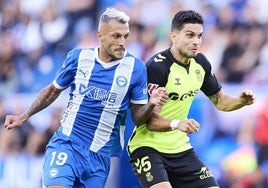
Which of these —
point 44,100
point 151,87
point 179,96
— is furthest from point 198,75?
point 44,100

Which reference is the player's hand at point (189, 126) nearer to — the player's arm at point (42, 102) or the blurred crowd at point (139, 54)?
the player's arm at point (42, 102)

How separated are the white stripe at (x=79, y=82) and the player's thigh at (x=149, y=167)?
750mm

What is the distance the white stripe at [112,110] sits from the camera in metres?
8.47

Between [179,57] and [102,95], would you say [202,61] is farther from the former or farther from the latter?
[102,95]

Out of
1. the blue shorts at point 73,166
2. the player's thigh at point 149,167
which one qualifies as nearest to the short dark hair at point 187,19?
the player's thigh at point 149,167

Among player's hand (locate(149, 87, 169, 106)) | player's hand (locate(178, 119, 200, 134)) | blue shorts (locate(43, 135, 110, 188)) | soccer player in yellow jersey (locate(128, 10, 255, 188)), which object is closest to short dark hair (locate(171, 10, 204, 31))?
soccer player in yellow jersey (locate(128, 10, 255, 188))

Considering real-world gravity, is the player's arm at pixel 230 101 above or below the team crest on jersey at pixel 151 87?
below

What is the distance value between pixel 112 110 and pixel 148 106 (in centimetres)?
40

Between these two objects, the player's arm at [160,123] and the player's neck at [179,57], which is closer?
the player's arm at [160,123]

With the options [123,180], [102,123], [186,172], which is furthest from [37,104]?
[123,180]

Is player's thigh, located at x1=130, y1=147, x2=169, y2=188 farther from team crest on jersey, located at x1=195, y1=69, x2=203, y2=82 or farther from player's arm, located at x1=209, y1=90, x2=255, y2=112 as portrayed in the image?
player's arm, located at x1=209, y1=90, x2=255, y2=112

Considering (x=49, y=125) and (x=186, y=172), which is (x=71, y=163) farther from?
(x=49, y=125)

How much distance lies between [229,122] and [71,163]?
19.7ft

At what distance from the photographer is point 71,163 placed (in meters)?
8.32
